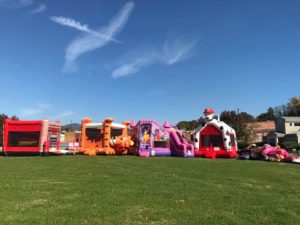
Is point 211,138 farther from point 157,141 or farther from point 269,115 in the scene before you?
point 269,115

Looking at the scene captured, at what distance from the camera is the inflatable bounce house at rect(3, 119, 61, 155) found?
25.8 metres

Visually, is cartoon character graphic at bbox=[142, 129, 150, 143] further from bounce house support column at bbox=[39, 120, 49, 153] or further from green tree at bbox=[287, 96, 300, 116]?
green tree at bbox=[287, 96, 300, 116]

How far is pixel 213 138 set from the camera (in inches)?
1106

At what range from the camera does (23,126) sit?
26406 millimetres

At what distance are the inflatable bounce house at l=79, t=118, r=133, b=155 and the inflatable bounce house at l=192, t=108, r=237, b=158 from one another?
574 centimetres

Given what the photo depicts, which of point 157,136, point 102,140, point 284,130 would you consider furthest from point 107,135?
point 284,130

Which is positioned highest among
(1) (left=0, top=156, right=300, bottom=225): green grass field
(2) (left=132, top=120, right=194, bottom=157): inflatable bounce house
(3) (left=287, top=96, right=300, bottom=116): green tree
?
(3) (left=287, top=96, right=300, bottom=116): green tree

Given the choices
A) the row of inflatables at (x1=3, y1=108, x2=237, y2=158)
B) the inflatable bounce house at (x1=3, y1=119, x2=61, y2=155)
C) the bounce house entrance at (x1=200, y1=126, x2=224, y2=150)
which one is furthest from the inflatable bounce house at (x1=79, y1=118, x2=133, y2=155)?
the bounce house entrance at (x1=200, y1=126, x2=224, y2=150)

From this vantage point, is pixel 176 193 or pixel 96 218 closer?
pixel 96 218

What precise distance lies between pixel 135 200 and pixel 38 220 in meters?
2.34

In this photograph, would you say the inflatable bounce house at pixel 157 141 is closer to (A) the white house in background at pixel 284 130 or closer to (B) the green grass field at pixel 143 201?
(B) the green grass field at pixel 143 201

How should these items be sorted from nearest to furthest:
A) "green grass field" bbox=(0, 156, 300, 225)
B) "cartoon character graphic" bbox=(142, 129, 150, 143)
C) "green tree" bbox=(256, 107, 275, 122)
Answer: "green grass field" bbox=(0, 156, 300, 225) → "cartoon character graphic" bbox=(142, 129, 150, 143) → "green tree" bbox=(256, 107, 275, 122)

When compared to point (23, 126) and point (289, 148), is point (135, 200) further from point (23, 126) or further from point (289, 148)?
point (289, 148)

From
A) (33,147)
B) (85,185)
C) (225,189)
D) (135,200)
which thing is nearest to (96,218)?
(135,200)
